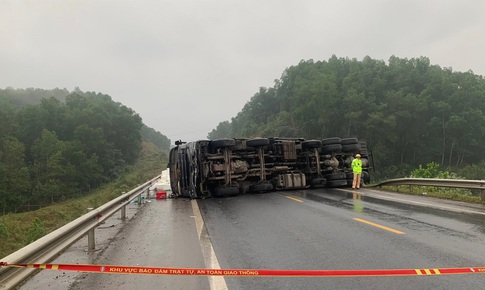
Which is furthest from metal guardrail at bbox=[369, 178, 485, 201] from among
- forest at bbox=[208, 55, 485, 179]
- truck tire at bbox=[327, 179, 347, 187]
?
forest at bbox=[208, 55, 485, 179]

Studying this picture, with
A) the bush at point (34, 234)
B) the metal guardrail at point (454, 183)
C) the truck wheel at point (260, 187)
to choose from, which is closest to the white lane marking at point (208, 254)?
the truck wheel at point (260, 187)

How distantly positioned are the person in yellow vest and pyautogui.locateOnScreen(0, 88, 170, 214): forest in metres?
49.1

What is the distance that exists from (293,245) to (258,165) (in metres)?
9.02

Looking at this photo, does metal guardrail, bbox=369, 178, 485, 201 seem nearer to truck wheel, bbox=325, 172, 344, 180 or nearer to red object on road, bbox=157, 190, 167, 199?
truck wheel, bbox=325, 172, 344, 180

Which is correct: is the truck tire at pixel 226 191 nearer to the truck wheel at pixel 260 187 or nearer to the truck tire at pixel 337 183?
the truck wheel at pixel 260 187

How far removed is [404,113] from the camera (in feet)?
205

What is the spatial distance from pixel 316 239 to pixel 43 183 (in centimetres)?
6401

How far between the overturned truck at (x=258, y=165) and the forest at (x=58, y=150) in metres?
45.6

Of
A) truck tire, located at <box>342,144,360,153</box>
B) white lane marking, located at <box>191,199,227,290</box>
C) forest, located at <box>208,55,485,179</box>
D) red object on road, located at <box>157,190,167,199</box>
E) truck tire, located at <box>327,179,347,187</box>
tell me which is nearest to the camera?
white lane marking, located at <box>191,199,227,290</box>

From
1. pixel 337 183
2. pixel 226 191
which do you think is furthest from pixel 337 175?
pixel 226 191

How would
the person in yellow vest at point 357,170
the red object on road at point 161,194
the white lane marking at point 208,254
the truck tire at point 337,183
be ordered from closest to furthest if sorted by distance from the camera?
the white lane marking at point 208,254 < the red object on road at point 161,194 < the person in yellow vest at point 357,170 < the truck tire at point 337,183

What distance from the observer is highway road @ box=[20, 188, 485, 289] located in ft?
14.6

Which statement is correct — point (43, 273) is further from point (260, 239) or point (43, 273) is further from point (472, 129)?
point (472, 129)

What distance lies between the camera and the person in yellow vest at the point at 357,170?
15.4m
